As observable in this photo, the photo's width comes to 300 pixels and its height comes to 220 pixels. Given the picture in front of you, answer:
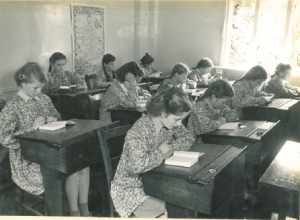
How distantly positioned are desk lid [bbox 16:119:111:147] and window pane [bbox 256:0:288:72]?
1.90 metres

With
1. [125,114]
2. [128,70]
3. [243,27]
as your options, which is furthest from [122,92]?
[243,27]

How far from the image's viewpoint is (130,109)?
311 cm

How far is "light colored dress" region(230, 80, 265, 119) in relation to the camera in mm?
3445

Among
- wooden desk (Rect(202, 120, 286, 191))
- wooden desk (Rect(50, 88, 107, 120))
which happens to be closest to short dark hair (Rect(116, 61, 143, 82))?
wooden desk (Rect(50, 88, 107, 120))

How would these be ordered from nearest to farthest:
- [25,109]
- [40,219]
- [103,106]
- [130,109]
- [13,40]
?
[40,219] → [25,109] → [130,109] → [103,106] → [13,40]

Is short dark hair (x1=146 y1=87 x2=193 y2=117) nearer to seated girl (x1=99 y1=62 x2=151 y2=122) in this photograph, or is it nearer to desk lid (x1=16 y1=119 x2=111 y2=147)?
desk lid (x1=16 y1=119 x2=111 y2=147)

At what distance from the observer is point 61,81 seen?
14.8ft

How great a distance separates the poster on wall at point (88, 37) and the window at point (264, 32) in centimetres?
220

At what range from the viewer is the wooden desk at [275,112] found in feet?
10.8

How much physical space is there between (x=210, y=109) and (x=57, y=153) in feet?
4.37

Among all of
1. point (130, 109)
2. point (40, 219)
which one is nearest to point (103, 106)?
point (130, 109)

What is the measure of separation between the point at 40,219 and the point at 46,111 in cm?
87

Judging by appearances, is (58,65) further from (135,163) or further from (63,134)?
(135,163)

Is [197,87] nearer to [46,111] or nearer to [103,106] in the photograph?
[103,106]
